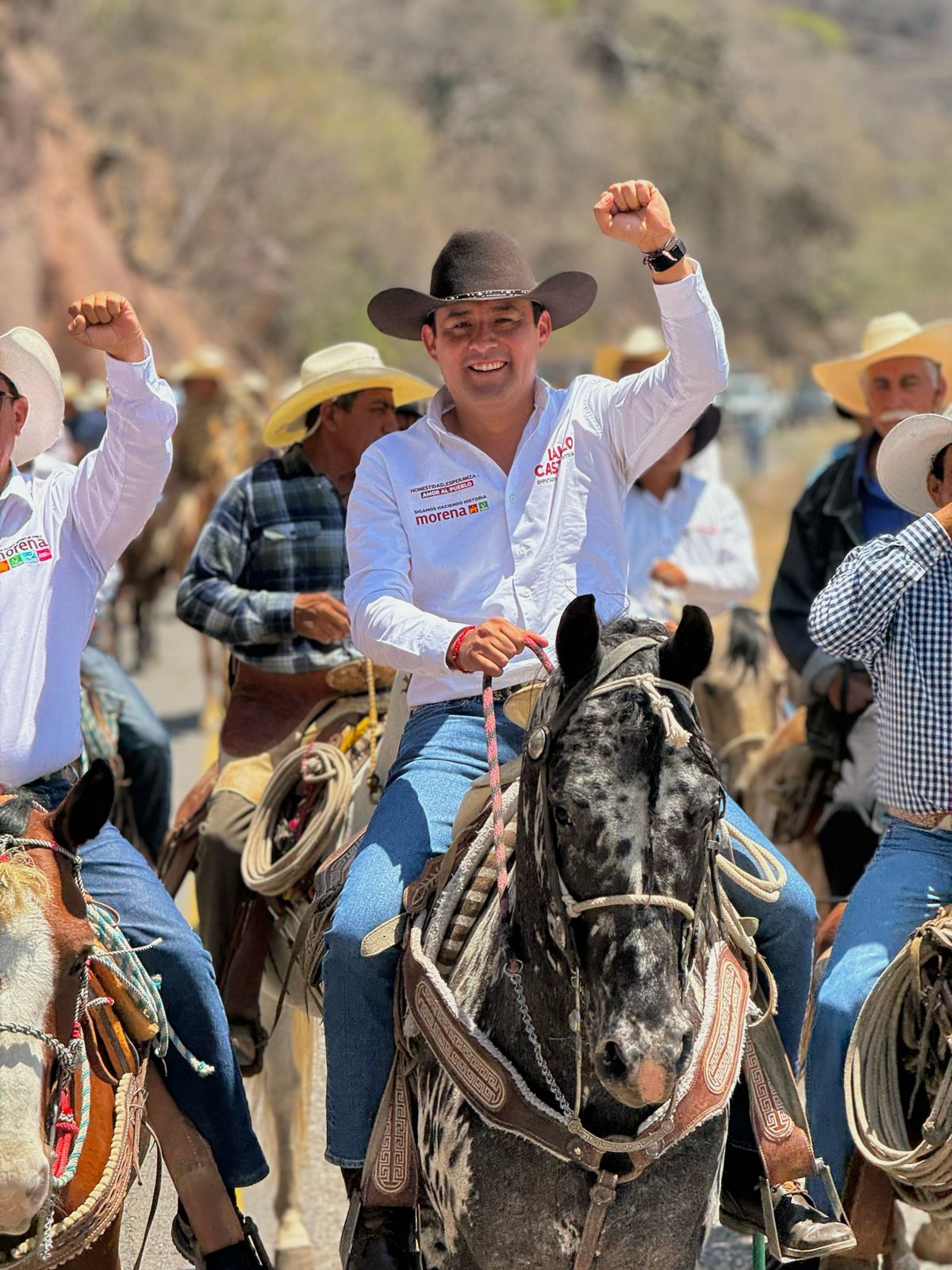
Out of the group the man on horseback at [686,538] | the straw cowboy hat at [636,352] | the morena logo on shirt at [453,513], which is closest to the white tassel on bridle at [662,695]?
the morena logo on shirt at [453,513]

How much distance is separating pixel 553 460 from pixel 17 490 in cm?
142

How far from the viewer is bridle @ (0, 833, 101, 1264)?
3.81 m

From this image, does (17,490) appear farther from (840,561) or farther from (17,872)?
(840,561)

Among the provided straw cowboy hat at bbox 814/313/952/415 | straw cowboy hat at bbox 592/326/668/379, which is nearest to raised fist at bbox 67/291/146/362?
straw cowboy hat at bbox 814/313/952/415

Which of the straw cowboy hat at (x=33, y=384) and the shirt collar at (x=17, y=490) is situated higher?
the straw cowboy hat at (x=33, y=384)

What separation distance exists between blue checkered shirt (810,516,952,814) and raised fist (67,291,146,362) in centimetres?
197

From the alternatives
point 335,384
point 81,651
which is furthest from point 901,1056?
point 335,384

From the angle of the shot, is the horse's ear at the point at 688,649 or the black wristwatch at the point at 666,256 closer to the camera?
the horse's ear at the point at 688,649

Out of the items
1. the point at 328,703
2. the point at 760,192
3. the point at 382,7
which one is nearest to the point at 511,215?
the point at 382,7

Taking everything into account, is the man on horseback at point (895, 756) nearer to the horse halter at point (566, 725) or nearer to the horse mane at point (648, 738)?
the horse mane at point (648, 738)

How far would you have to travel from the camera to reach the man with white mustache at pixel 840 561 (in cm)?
712

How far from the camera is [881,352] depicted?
7348mm

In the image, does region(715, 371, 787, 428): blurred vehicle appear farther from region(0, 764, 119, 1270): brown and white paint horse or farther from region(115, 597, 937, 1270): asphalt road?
region(0, 764, 119, 1270): brown and white paint horse

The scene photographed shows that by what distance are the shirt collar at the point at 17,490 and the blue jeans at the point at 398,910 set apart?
1178 mm
